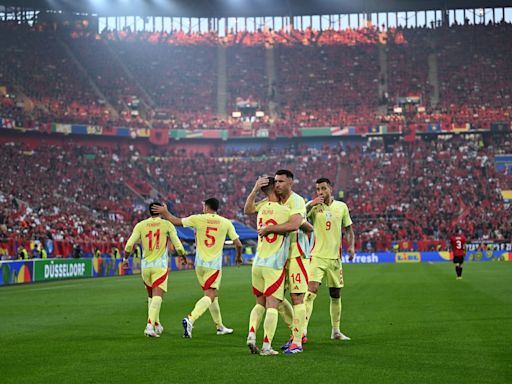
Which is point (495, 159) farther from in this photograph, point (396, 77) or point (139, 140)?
point (139, 140)

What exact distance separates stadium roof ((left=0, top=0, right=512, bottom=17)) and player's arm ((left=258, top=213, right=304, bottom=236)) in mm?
72233

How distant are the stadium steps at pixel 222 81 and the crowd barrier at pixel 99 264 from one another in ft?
83.5

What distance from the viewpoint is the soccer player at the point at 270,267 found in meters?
10.4

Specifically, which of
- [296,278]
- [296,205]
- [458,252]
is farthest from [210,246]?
[458,252]

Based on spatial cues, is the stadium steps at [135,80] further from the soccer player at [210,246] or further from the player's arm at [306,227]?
the player's arm at [306,227]

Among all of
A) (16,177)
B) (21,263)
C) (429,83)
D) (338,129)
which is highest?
(429,83)

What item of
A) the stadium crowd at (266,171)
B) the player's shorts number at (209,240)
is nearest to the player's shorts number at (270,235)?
the player's shorts number at (209,240)

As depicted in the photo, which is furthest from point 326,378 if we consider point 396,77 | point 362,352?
point 396,77

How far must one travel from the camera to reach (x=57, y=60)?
74875 millimetres

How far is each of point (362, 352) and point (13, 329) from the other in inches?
283

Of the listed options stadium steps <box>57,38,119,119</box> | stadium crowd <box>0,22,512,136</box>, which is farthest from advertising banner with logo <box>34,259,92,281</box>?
stadium steps <box>57,38,119,119</box>

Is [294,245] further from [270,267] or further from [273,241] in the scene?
[270,267]

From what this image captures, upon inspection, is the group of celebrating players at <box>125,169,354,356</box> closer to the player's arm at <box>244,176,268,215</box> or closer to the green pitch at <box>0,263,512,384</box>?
the player's arm at <box>244,176,268,215</box>

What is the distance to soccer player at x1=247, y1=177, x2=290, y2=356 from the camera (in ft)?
34.2
